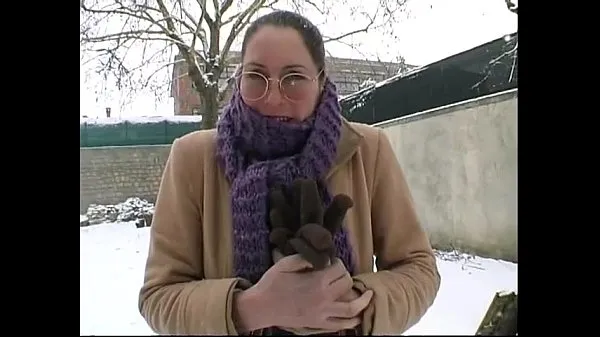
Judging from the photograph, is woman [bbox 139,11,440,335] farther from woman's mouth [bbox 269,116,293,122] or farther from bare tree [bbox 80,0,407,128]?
bare tree [bbox 80,0,407,128]

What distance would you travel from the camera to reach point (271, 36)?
670 millimetres

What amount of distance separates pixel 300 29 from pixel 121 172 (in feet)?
1.31

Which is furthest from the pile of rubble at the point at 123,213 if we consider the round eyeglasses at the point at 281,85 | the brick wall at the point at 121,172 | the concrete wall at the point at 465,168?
the concrete wall at the point at 465,168

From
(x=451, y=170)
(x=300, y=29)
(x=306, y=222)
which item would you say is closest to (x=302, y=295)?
(x=306, y=222)

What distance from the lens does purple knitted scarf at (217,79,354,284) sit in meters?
0.64

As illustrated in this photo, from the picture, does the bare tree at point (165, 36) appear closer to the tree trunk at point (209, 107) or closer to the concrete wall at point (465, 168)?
the tree trunk at point (209, 107)

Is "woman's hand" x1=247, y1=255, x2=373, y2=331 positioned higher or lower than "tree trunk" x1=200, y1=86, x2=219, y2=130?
lower

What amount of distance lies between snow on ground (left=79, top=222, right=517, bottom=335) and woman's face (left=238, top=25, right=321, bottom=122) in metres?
0.24

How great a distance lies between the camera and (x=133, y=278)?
2.61ft

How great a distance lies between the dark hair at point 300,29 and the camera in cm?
68

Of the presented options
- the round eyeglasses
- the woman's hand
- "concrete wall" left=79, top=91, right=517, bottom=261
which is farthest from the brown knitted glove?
"concrete wall" left=79, top=91, right=517, bottom=261

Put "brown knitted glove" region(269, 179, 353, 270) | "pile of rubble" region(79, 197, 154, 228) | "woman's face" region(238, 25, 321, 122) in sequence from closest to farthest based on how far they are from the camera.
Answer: "brown knitted glove" region(269, 179, 353, 270)
"woman's face" region(238, 25, 321, 122)
"pile of rubble" region(79, 197, 154, 228)

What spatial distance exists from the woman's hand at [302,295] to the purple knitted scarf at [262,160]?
4 centimetres
